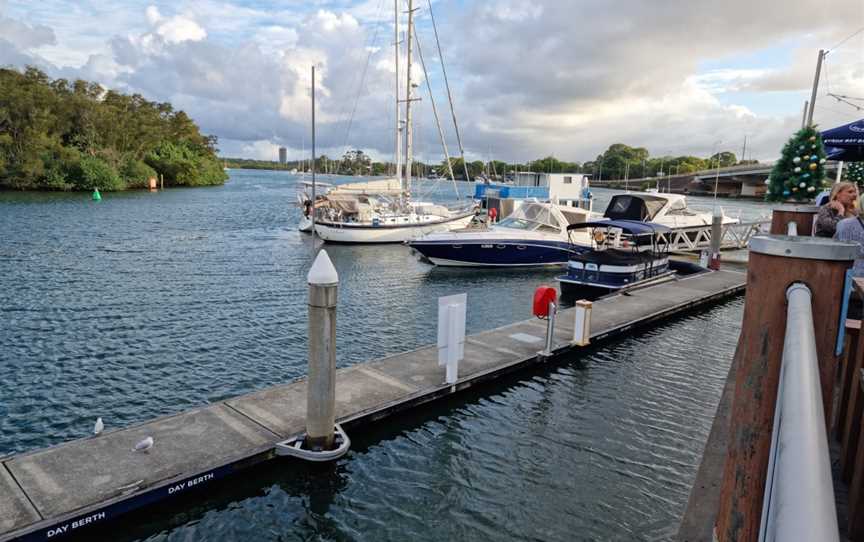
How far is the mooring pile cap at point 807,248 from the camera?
1.79m

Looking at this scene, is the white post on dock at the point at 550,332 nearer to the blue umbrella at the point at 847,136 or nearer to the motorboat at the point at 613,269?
the blue umbrella at the point at 847,136

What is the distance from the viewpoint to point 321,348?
7.70m

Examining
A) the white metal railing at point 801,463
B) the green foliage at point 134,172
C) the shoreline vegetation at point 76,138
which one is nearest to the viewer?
the white metal railing at point 801,463

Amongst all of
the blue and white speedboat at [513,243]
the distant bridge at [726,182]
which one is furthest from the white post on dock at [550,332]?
the distant bridge at [726,182]

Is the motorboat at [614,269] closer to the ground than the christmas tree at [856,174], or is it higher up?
closer to the ground

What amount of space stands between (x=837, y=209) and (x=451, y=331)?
594 centimetres

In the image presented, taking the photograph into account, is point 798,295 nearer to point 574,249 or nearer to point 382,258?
point 574,249

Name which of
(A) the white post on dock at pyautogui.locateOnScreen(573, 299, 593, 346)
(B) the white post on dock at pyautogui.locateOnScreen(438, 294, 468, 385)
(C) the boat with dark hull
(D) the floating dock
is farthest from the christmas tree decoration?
(B) the white post on dock at pyautogui.locateOnScreen(438, 294, 468, 385)

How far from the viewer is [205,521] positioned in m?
6.90

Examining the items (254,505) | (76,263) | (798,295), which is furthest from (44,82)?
(798,295)

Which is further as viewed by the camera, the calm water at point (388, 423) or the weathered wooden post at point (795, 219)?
the weathered wooden post at point (795, 219)

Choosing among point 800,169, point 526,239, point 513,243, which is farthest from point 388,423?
point 526,239

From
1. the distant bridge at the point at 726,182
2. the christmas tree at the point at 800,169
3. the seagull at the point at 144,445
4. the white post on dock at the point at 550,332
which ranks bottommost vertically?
the seagull at the point at 144,445

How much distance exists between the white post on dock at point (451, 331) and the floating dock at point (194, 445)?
383mm
